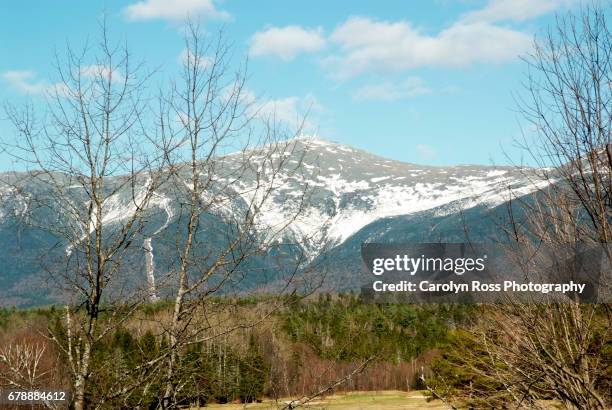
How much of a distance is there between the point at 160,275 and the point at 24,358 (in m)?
1.77

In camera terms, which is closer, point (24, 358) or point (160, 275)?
point (24, 358)

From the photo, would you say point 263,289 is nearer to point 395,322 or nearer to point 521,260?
point 521,260

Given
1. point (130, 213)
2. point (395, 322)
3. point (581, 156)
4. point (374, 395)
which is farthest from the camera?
point (395, 322)

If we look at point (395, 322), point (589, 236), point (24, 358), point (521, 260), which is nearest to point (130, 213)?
point (24, 358)

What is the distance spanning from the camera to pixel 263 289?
7.37 metres

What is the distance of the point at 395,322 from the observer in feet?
408

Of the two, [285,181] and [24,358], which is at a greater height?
[285,181]

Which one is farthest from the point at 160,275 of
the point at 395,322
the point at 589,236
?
the point at 395,322

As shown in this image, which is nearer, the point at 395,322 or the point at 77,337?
the point at 77,337

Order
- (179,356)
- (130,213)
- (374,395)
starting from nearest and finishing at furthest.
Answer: (179,356) < (130,213) < (374,395)

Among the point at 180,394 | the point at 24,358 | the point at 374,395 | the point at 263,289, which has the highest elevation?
the point at 263,289

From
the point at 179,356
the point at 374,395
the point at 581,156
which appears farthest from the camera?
the point at 374,395

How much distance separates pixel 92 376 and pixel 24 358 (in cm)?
107

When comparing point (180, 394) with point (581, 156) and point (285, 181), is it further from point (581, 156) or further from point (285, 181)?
point (581, 156)
